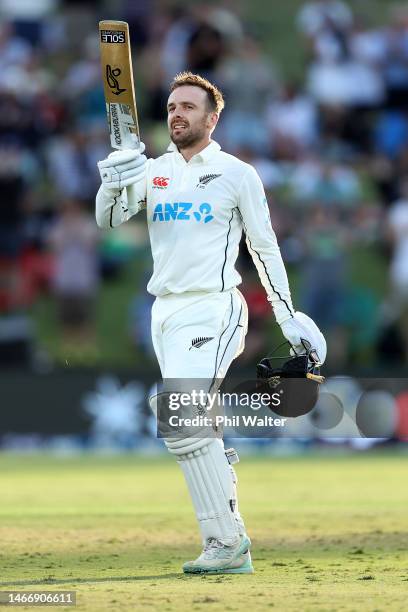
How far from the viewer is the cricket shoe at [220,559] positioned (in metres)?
6.53

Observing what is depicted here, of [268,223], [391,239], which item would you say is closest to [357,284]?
[391,239]

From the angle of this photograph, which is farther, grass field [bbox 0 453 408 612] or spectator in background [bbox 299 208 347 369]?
spectator in background [bbox 299 208 347 369]

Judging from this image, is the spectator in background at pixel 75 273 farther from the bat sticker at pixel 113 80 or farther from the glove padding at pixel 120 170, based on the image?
the glove padding at pixel 120 170

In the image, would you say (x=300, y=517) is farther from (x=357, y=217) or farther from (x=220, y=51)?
(x=220, y=51)

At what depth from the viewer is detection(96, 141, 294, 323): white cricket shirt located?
6602mm

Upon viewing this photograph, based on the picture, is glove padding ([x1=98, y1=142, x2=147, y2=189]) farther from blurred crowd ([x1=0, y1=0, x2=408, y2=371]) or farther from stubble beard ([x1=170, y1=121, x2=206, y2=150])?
blurred crowd ([x1=0, y1=0, x2=408, y2=371])

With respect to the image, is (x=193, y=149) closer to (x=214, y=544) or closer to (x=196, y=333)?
(x=196, y=333)

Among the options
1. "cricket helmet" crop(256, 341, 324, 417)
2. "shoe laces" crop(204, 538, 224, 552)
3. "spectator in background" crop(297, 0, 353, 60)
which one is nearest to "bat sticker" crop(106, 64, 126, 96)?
"cricket helmet" crop(256, 341, 324, 417)

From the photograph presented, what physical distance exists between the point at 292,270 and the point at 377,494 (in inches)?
229

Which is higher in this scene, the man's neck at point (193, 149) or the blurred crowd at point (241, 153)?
the blurred crowd at point (241, 153)

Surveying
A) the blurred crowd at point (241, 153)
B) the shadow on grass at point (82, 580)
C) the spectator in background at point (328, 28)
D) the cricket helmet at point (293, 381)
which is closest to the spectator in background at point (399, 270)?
the blurred crowd at point (241, 153)

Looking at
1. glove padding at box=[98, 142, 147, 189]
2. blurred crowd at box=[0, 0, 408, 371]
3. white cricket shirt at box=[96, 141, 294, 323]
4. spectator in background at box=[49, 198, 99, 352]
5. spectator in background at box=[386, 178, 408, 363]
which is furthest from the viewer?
spectator in background at box=[386, 178, 408, 363]

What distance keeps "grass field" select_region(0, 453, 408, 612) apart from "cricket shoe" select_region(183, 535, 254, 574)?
0.42 ft

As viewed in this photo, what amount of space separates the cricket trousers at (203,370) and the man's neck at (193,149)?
74cm
